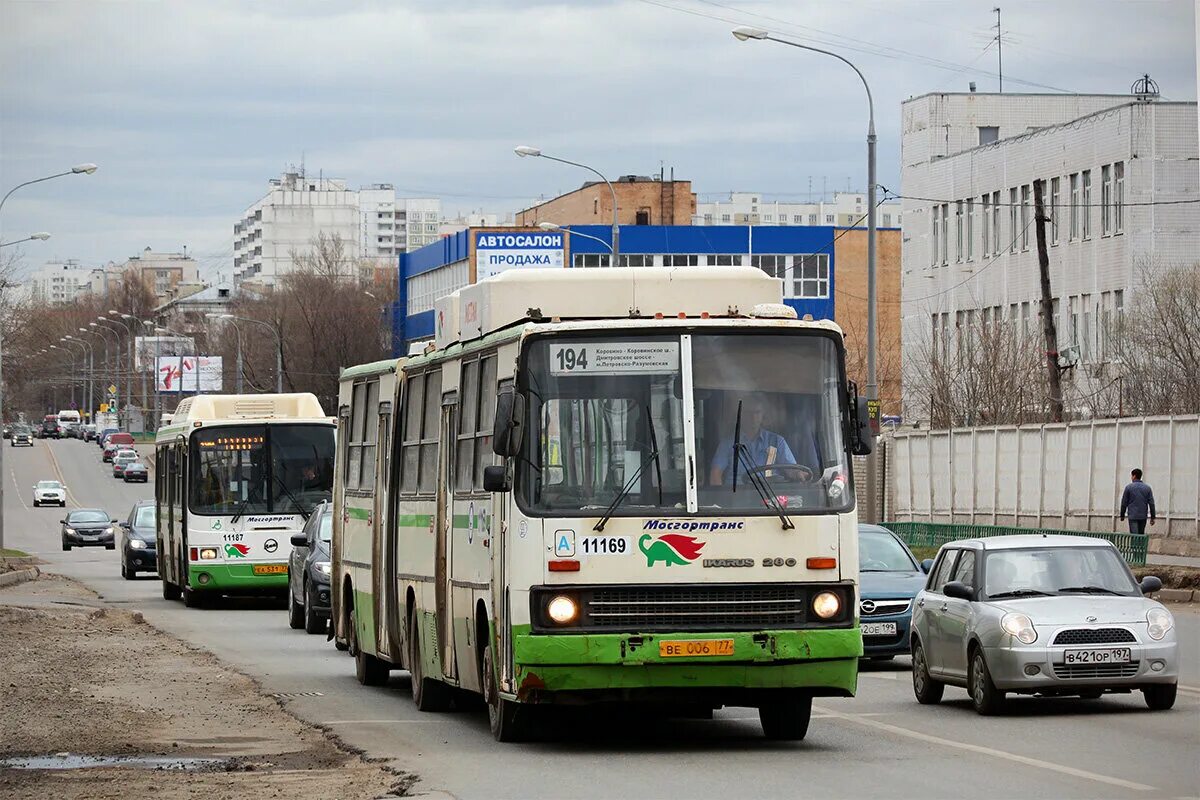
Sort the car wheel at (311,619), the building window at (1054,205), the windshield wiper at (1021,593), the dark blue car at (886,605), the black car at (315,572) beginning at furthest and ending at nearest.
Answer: the building window at (1054,205)
the car wheel at (311,619)
the black car at (315,572)
the dark blue car at (886,605)
the windshield wiper at (1021,593)

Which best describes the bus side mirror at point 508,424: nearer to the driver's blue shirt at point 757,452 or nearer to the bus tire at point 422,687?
the driver's blue shirt at point 757,452

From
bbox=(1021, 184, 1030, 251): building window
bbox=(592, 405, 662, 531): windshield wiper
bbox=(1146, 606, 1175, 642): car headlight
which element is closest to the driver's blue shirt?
bbox=(592, 405, 662, 531): windshield wiper

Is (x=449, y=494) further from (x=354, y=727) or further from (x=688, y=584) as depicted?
(x=688, y=584)

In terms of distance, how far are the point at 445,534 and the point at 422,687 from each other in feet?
5.88

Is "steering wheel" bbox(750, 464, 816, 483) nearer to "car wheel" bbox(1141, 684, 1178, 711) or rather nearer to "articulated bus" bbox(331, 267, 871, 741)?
"articulated bus" bbox(331, 267, 871, 741)

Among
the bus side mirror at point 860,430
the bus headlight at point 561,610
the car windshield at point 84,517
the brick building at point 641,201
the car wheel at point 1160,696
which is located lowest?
the car wheel at point 1160,696

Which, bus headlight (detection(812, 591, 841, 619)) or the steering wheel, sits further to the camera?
the steering wheel

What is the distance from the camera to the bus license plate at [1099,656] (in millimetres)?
16094

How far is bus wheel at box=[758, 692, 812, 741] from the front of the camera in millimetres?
14602

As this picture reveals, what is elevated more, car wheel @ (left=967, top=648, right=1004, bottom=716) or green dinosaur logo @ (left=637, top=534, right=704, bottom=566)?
green dinosaur logo @ (left=637, top=534, right=704, bottom=566)

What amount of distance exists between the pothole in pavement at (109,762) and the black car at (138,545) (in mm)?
32073

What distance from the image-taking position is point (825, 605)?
538 inches

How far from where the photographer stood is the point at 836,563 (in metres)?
13.7

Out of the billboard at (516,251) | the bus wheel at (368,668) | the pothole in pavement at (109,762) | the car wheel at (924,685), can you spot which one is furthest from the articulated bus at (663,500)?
the billboard at (516,251)
